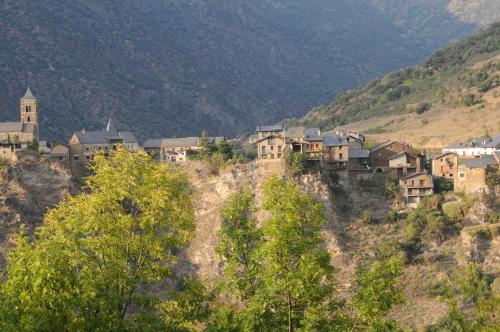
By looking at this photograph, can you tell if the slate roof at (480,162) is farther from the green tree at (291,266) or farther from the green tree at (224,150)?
the green tree at (291,266)

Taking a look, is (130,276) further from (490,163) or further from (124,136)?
(124,136)

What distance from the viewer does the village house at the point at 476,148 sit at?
103 metres

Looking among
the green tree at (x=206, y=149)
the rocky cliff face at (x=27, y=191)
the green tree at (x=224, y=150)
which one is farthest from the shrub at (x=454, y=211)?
the rocky cliff face at (x=27, y=191)

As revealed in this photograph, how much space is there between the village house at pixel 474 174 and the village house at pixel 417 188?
2.98m

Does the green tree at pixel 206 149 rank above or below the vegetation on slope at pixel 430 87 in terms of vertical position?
below

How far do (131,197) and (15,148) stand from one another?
2721 inches

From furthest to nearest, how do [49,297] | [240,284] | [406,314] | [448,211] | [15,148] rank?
1. [15,148]
2. [448,211]
3. [406,314]
4. [240,284]
5. [49,297]

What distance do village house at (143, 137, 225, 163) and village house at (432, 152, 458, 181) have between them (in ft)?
93.7

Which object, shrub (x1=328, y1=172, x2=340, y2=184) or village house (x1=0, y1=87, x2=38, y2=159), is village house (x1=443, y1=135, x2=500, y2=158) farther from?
village house (x1=0, y1=87, x2=38, y2=159)

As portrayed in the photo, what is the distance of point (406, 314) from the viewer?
A: 77.9 metres

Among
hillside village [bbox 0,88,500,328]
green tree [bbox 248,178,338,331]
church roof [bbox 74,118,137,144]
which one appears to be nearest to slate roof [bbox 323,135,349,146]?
hillside village [bbox 0,88,500,328]

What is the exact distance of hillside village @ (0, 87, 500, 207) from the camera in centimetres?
9388

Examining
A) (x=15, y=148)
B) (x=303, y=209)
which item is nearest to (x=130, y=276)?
(x=303, y=209)

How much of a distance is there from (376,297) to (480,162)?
208 feet
